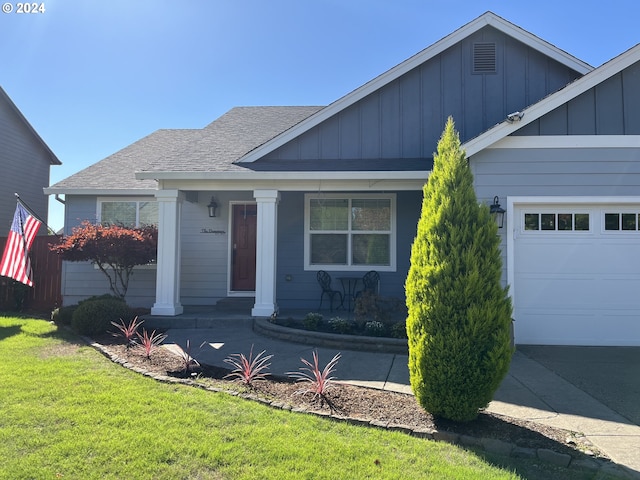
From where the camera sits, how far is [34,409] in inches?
156

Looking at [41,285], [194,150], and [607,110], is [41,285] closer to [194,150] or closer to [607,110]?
[194,150]

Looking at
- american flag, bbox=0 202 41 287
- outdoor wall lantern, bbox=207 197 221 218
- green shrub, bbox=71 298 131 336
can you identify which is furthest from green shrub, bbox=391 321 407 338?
american flag, bbox=0 202 41 287

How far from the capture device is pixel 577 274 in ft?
23.2

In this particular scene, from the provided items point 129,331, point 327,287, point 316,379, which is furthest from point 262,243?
point 316,379

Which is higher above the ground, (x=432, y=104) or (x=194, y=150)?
(x=432, y=104)

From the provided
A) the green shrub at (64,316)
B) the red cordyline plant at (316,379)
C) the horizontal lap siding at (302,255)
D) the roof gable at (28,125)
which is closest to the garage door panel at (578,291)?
the horizontal lap siding at (302,255)

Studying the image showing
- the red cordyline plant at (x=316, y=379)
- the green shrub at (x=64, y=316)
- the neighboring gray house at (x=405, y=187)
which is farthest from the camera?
the green shrub at (x=64, y=316)

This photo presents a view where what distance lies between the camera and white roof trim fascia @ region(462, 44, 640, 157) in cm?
667

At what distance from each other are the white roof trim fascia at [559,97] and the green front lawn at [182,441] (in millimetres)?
4973

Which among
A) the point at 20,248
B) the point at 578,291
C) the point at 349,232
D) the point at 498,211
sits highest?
the point at 498,211

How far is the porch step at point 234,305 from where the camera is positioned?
9.67 m

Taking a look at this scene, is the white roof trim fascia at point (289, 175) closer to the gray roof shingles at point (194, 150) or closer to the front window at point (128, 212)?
the gray roof shingles at point (194, 150)

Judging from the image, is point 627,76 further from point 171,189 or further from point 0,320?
point 0,320

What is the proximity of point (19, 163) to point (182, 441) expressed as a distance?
1687 cm
